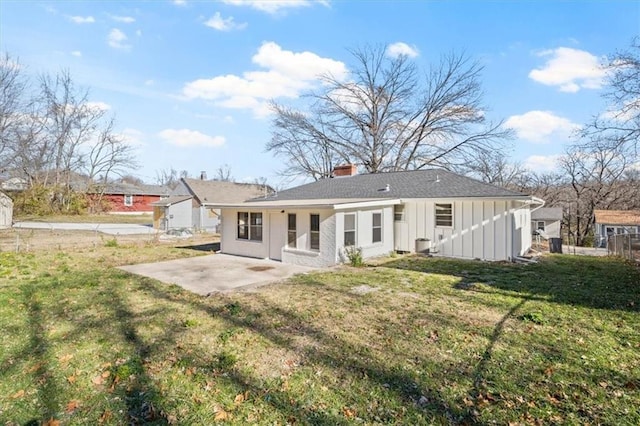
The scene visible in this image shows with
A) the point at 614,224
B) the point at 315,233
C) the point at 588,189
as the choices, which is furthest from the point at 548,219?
the point at 315,233

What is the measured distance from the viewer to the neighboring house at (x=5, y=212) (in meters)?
27.0

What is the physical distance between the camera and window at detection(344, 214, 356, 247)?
1203 cm

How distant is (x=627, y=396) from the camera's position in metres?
3.53

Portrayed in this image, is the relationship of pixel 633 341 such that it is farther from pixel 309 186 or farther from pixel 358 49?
pixel 358 49

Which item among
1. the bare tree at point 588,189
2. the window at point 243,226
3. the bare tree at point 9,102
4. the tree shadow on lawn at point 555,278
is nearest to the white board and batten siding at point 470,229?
the tree shadow on lawn at point 555,278

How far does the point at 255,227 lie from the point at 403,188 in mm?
6580

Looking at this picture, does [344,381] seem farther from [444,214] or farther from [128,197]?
[128,197]

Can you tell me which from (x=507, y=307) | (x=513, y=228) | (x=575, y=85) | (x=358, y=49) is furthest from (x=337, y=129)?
(x=507, y=307)

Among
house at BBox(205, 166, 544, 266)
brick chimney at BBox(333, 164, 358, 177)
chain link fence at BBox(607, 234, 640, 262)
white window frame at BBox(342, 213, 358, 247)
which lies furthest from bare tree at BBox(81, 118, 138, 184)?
chain link fence at BBox(607, 234, 640, 262)

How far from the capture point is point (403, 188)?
1543cm

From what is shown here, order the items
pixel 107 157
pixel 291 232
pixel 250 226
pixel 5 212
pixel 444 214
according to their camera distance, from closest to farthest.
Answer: pixel 291 232, pixel 444 214, pixel 250 226, pixel 5 212, pixel 107 157

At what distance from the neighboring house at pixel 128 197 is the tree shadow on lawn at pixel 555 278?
4310 centimetres

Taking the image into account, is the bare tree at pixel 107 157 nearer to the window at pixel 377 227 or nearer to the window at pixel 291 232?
the window at pixel 291 232

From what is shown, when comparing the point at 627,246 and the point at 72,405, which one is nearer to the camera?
the point at 72,405
